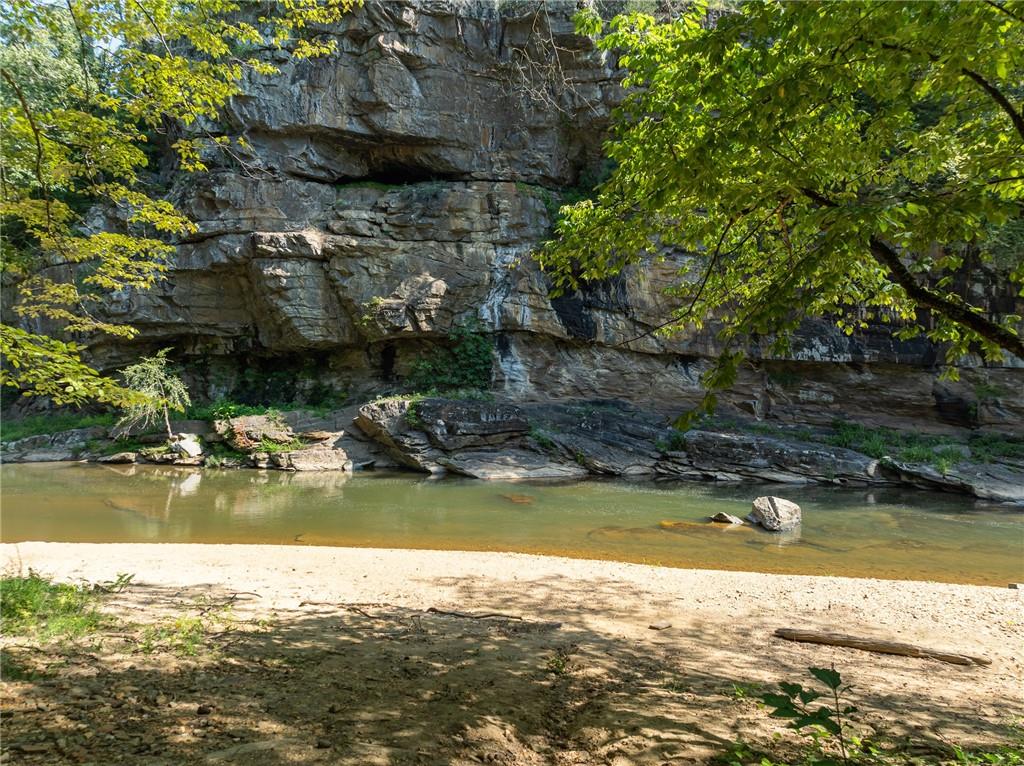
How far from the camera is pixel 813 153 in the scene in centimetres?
371

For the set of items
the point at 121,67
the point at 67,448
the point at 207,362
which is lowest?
the point at 67,448

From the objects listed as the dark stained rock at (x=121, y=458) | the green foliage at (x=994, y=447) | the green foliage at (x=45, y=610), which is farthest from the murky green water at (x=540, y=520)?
the green foliage at (x=45, y=610)

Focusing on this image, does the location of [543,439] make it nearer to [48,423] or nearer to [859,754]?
[859,754]

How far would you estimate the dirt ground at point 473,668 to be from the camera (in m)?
2.39

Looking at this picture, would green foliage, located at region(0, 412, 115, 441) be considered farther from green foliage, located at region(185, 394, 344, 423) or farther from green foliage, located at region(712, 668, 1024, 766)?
green foliage, located at region(712, 668, 1024, 766)

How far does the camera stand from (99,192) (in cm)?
491

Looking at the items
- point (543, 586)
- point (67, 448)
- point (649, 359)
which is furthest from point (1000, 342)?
point (67, 448)

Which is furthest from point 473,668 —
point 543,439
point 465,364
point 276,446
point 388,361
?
point 388,361

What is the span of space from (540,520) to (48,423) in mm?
22614

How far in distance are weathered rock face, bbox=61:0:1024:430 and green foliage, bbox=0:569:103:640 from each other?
18.2m

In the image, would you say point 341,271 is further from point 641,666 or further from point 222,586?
point 641,666

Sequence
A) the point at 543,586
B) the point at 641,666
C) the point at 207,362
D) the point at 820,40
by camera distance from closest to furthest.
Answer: the point at 820,40, the point at 641,666, the point at 543,586, the point at 207,362

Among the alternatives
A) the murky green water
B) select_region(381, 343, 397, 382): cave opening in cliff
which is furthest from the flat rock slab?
select_region(381, 343, 397, 382): cave opening in cliff

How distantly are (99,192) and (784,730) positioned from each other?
630cm
